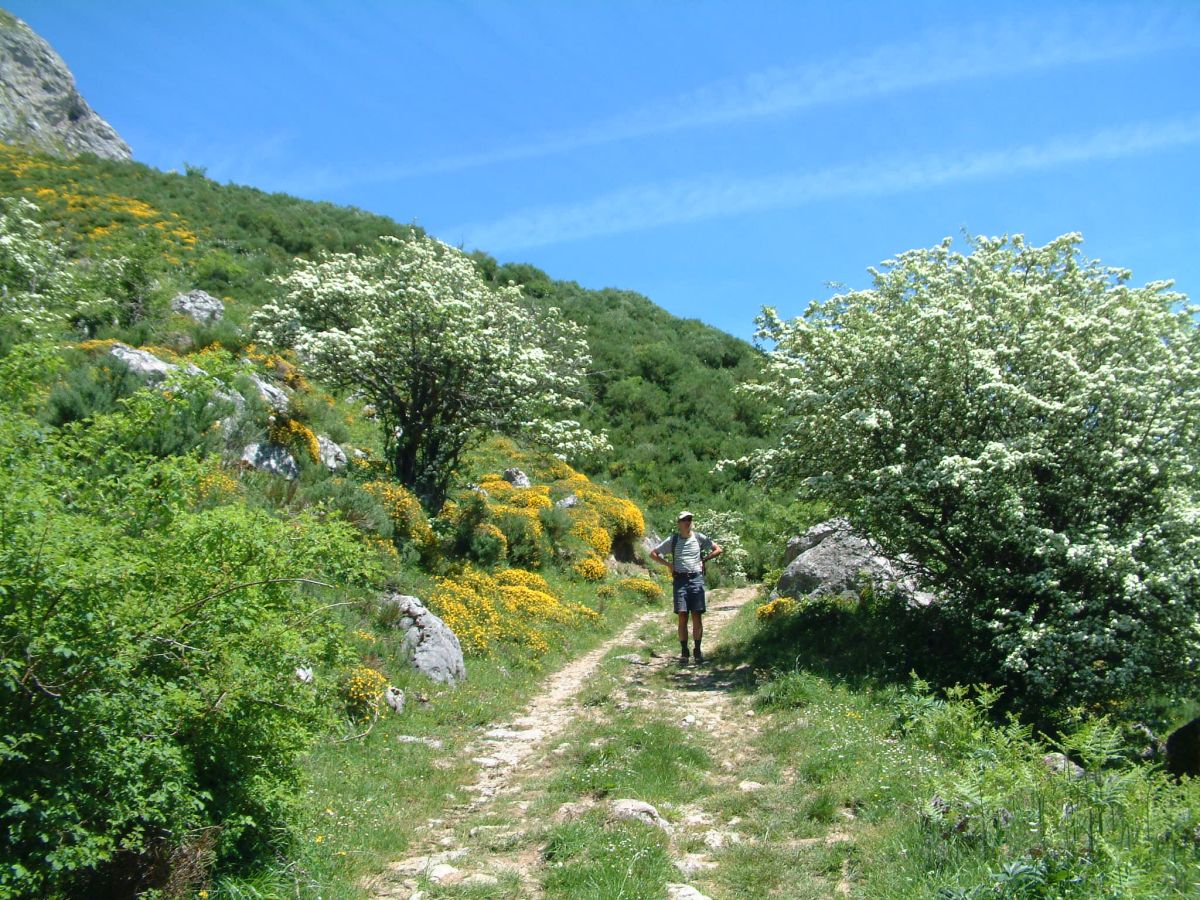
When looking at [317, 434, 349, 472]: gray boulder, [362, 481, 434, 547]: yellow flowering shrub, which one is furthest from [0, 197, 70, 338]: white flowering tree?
[362, 481, 434, 547]: yellow flowering shrub

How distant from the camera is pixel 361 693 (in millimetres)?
7375

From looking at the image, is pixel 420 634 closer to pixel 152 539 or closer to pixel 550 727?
pixel 550 727

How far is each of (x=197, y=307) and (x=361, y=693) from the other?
15.2m

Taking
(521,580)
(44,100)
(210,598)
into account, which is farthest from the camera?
(44,100)

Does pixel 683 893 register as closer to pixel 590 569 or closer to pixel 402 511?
pixel 402 511

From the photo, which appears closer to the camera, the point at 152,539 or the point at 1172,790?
the point at 152,539

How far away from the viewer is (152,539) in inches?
158

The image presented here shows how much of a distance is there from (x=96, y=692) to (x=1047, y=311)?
30.4 ft

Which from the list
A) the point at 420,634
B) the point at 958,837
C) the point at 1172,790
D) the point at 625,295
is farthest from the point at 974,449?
the point at 625,295

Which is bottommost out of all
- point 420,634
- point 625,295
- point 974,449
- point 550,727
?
point 550,727

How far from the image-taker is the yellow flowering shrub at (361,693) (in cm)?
732

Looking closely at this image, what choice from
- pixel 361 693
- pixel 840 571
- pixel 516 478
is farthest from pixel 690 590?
pixel 516 478

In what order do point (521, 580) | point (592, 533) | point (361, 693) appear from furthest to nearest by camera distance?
point (592, 533)
point (521, 580)
point (361, 693)

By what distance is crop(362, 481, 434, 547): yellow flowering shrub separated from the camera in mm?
11812
